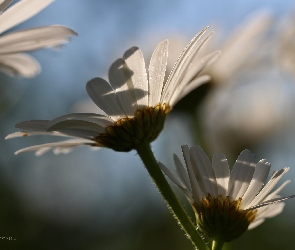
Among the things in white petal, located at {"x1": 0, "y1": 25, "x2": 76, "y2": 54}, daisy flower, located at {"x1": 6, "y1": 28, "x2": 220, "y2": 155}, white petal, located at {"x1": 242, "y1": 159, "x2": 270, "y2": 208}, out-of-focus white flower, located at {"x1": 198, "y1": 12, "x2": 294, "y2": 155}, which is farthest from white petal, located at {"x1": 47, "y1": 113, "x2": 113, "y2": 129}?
out-of-focus white flower, located at {"x1": 198, "y1": 12, "x2": 294, "y2": 155}

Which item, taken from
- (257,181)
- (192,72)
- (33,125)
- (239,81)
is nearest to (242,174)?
(257,181)

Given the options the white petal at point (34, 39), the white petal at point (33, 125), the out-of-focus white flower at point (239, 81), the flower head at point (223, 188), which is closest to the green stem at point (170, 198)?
the flower head at point (223, 188)

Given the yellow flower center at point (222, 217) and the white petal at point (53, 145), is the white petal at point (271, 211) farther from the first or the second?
the white petal at point (53, 145)

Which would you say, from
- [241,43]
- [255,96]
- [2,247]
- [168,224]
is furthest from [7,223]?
[241,43]

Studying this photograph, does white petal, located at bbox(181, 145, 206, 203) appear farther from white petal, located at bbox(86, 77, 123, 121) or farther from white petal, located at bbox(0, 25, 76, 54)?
white petal, located at bbox(0, 25, 76, 54)

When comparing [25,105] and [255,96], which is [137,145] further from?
[25,105]

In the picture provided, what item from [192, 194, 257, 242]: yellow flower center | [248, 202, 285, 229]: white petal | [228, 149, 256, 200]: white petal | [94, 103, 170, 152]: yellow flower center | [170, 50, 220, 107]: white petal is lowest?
[248, 202, 285, 229]: white petal
